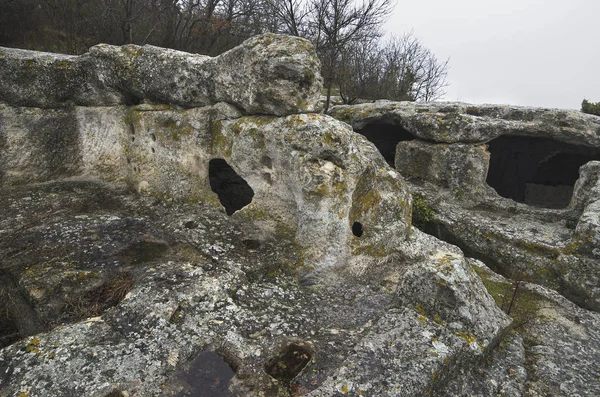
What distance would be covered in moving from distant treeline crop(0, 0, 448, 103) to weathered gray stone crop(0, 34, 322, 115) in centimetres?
549

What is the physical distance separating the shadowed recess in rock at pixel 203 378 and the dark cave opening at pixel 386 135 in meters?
9.23

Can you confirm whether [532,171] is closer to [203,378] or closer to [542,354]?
[542,354]

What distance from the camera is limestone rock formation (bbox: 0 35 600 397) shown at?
3258 mm

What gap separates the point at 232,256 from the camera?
4.75 meters

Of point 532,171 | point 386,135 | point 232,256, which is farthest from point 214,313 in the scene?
point 532,171

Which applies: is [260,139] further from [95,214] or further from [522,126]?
[522,126]

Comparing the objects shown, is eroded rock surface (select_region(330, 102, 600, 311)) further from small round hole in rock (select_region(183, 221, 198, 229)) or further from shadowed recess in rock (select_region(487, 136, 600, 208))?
small round hole in rock (select_region(183, 221, 198, 229))

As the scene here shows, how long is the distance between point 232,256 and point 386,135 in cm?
858

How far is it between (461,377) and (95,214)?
5.05 metres

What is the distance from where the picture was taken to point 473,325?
3744 millimetres

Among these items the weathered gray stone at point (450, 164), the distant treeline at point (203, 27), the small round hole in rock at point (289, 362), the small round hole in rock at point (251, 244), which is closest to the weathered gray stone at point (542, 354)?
the small round hole in rock at point (289, 362)

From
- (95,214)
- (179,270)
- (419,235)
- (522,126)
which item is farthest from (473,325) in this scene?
(522,126)

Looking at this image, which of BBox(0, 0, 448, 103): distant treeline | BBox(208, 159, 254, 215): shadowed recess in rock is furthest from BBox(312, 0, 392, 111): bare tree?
BBox(208, 159, 254, 215): shadowed recess in rock

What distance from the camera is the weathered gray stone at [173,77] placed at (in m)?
5.01
